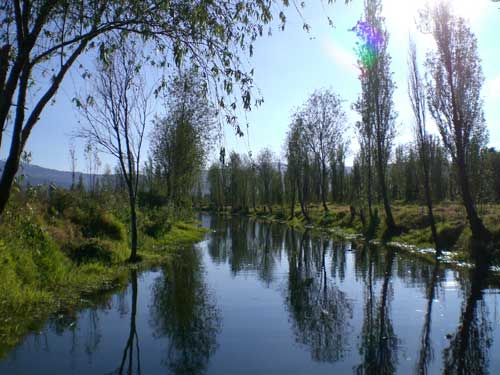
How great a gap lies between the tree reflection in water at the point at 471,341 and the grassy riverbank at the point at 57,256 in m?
7.21

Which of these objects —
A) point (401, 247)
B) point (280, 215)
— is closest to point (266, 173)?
point (280, 215)

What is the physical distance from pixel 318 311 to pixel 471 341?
340 centimetres

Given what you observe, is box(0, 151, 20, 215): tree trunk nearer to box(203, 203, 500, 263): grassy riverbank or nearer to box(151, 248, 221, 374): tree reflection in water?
box(151, 248, 221, 374): tree reflection in water

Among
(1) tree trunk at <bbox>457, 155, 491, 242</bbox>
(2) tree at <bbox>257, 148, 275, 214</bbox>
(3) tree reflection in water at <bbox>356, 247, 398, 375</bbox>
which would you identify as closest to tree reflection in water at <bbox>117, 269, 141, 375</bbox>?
(3) tree reflection in water at <bbox>356, 247, 398, 375</bbox>

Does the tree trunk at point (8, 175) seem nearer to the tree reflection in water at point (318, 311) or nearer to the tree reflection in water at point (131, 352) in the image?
the tree reflection in water at point (131, 352)

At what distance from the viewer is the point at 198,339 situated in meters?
8.64

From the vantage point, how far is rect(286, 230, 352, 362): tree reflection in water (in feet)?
27.2

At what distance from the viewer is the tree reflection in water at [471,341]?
7121 mm

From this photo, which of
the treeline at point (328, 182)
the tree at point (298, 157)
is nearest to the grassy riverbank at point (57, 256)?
the treeline at point (328, 182)

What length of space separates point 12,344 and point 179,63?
556cm

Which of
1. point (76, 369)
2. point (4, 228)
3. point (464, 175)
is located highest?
point (464, 175)

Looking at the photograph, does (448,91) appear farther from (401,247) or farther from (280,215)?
(280,215)

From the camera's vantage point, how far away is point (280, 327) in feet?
31.3

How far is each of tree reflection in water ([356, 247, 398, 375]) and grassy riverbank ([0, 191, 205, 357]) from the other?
19.5ft
